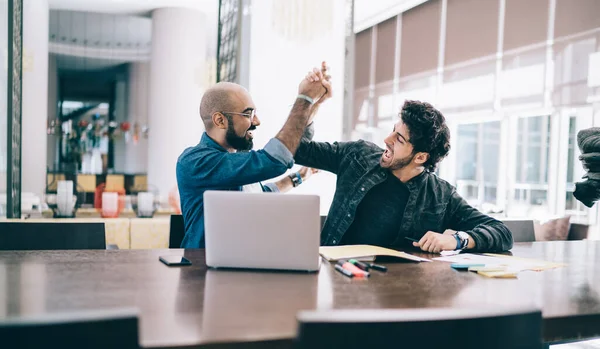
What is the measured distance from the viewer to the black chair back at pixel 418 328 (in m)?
0.61

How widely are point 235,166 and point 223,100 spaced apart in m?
0.32

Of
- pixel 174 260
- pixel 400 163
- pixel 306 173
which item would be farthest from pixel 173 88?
pixel 174 260

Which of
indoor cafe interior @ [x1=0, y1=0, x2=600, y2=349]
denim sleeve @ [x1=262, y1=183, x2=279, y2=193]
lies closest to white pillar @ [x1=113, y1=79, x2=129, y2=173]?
indoor cafe interior @ [x1=0, y1=0, x2=600, y2=349]

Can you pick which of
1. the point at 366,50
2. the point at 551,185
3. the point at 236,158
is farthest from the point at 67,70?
the point at 236,158

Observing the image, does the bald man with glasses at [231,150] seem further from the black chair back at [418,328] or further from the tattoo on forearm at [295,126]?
the black chair back at [418,328]

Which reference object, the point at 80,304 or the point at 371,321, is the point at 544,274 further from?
the point at 80,304

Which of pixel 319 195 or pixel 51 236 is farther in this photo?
pixel 51 236

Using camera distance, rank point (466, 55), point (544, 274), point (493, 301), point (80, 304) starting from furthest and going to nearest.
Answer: point (466, 55) → point (544, 274) → point (493, 301) → point (80, 304)

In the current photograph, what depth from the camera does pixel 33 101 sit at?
251 inches

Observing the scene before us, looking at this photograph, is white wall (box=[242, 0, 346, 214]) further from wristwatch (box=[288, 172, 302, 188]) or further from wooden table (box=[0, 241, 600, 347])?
wooden table (box=[0, 241, 600, 347])

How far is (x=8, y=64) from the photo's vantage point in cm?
328

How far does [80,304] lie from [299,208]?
53cm

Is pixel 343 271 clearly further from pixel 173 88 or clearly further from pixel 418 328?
pixel 173 88

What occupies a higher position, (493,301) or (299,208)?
(299,208)
